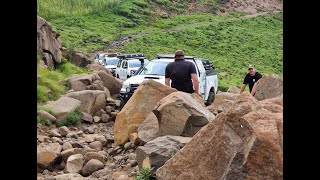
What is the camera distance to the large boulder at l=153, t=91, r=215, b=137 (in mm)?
8008

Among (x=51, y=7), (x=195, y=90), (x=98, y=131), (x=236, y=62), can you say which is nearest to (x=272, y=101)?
(x=195, y=90)

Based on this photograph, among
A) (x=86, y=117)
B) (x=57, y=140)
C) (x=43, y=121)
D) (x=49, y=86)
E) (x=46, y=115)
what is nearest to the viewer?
(x=57, y=140)

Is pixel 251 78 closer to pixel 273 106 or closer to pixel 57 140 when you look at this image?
pixel 57 140

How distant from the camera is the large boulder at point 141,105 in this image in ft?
33.3

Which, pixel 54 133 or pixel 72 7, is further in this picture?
pixel 72 7

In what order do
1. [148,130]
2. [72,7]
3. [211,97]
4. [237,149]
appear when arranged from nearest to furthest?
[237,149], [148,130], [211,97], [72,7]

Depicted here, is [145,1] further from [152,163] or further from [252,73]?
[152,163]

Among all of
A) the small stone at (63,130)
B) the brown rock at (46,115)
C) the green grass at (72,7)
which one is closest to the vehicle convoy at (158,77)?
the brown rock at (46,115)

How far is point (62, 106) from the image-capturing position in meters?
13.2

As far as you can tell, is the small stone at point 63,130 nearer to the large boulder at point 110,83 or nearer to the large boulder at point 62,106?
the large boulder at point 62,106

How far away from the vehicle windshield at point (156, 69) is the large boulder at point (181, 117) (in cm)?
675

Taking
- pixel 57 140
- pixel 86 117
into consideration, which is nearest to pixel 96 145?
pixel 57 140

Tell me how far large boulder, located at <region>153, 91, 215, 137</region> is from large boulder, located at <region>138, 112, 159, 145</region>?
49 cm

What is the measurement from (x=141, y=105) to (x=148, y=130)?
1.49 meters
